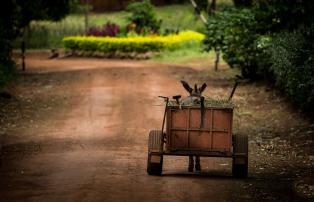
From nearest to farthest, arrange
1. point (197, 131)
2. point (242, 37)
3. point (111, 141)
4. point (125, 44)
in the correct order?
point (197, 131)
point (111, 141)
point (242, 37)
point (125, 44)

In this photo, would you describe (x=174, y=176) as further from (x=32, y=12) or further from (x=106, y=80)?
(x=32, y=12)

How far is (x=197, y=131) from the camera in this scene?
10.8 metres

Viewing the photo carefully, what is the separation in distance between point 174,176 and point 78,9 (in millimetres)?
42509

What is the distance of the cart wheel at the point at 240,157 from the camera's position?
10.8 meters

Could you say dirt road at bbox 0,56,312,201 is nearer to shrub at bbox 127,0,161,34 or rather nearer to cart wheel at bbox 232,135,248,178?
cart wheel at bbox 232,135,248,178

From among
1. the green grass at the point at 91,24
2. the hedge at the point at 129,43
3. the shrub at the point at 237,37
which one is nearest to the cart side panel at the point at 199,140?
the shrub at the point at 237,37

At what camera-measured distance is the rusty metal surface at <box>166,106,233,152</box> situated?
10.7m

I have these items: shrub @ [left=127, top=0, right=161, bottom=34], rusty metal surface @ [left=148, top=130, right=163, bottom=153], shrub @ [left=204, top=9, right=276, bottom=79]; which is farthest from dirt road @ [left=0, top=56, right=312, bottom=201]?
shrub @ [left=127, top=0, right=161, bottom=34]

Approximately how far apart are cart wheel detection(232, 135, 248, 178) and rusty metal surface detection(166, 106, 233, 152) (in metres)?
0.20

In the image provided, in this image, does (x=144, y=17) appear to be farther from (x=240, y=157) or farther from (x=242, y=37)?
(x=240, y=157)

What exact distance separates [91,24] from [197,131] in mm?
39170

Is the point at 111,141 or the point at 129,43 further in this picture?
the point at 129,43

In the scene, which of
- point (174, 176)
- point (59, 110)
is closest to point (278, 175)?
point (174, 176)

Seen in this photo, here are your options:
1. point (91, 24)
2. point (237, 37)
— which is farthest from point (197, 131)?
point (91, 24)
